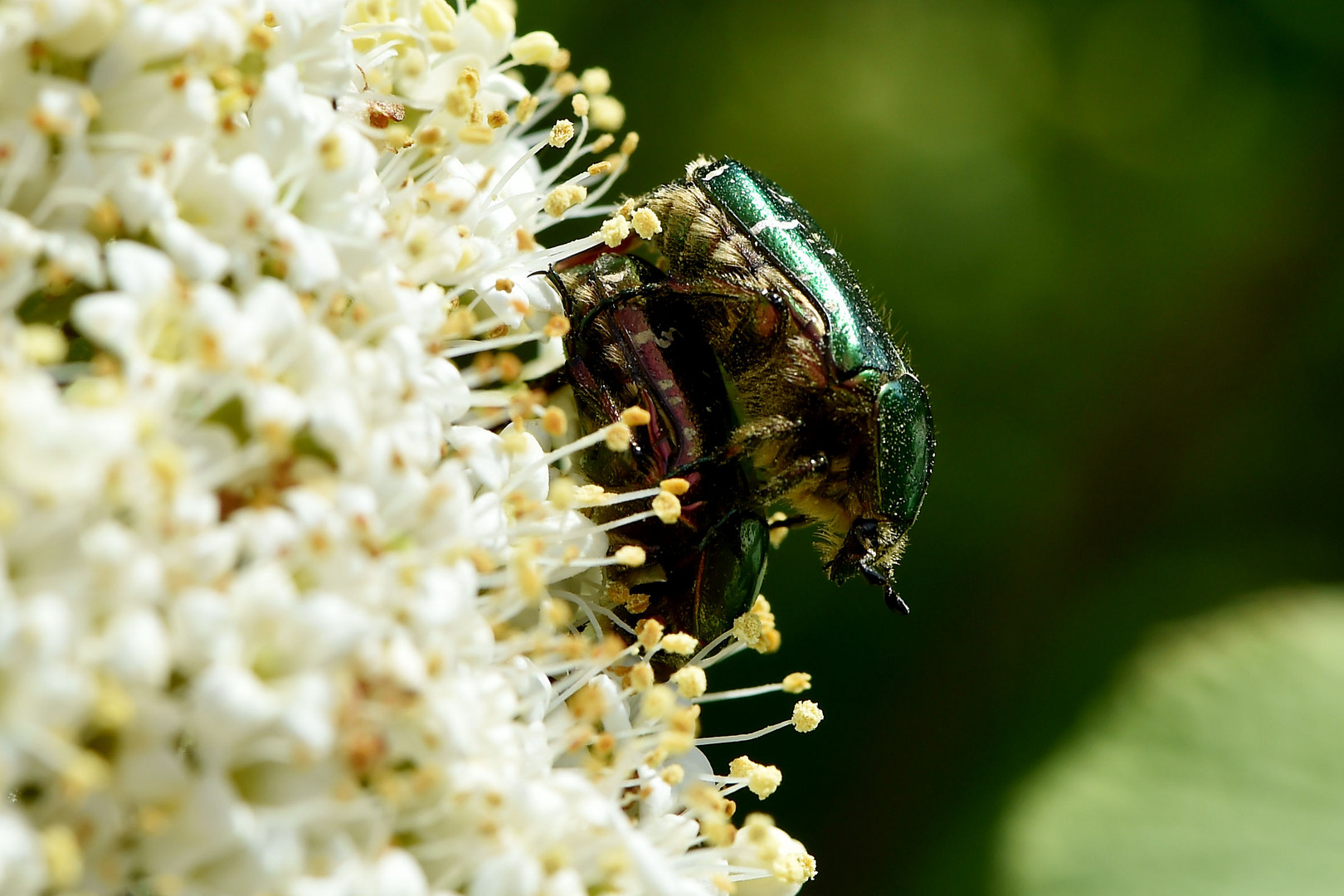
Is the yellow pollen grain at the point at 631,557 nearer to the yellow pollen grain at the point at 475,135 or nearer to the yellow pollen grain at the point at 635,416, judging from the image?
the yellow pollen grain at the point at 635,416

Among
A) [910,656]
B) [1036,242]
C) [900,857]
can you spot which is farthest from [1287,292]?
[900,857]

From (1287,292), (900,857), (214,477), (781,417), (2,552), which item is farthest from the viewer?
(1287,292)

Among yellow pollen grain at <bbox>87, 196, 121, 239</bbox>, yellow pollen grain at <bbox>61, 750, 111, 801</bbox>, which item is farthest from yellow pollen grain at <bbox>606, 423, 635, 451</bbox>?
yellow pollen grain at <bbox>61, 750, 111, 801</bbox>

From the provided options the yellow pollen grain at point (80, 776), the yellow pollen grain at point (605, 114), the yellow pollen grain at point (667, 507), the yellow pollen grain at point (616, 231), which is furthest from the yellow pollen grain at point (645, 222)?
the yellow pollen grain at point (80, 776)

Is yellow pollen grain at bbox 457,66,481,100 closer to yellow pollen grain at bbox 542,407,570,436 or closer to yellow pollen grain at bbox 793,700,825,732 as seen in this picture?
yellow pollen grain at bbox 542,407,570,436

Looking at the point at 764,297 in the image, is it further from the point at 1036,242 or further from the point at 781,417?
the point at 1036,242

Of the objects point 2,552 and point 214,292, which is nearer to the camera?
point 2,552

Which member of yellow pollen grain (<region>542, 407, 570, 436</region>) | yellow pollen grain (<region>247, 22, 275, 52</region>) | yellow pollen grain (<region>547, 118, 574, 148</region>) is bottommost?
yellow pollen grain (<region>542, 407, 570, 436</region>)

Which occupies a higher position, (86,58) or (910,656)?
(86,58)
